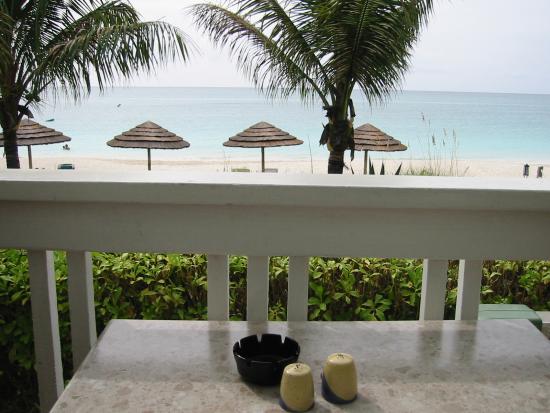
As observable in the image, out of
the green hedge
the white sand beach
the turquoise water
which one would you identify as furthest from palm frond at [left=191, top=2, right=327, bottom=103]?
the turquoise water

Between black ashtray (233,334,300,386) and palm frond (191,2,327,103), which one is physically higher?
palm frond (191,2,327,103)

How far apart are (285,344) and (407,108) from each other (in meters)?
50.2

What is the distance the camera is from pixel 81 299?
0.96 metres

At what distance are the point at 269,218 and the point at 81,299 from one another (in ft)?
1.27

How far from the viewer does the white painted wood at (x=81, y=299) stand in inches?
37.7

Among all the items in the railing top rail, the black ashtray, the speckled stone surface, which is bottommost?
the speckled stone surface

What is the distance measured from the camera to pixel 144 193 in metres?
0.88

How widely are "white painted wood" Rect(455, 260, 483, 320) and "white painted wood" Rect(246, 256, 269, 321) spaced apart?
0.37 meters

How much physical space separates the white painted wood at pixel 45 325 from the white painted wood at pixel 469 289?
78 cm

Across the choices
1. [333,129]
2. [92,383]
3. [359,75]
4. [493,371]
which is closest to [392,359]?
[493,371]

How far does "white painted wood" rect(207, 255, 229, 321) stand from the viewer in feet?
3.19

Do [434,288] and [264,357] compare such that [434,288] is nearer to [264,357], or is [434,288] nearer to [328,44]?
[264,357]

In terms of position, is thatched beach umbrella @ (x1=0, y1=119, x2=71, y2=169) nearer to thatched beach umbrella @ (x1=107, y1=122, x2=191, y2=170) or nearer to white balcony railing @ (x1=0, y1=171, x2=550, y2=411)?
thatched beach umbrella @ (x1=107, y1=122, x2=191, y2=170)

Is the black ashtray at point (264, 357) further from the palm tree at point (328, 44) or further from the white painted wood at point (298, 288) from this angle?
the palm tree at point (328, 44)
